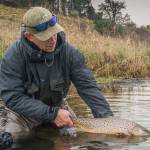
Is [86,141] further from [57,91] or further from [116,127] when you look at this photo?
[57,91]

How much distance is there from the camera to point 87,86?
6.80m

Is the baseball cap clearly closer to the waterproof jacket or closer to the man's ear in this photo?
the man's ear

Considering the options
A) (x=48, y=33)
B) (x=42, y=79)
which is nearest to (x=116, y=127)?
(x=42, y=79)

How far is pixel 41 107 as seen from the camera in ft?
20.8

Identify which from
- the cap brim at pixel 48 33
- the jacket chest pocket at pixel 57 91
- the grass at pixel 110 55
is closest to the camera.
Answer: the cap brim at pixel 48 33

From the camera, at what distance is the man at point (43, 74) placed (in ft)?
20.7

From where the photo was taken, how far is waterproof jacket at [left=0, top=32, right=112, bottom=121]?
6.40 meters

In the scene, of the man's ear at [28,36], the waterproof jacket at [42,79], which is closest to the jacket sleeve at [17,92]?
the waterproof jacket at [42,79]

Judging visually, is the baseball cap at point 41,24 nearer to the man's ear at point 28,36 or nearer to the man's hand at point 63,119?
the man's ear at point 28,36

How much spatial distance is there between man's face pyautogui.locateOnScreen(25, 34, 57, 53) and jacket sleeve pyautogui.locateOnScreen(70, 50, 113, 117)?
0.38 m

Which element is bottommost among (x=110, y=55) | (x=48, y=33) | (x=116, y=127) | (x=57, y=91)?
(x=116, y=127)

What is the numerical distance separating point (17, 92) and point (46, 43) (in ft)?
2.12

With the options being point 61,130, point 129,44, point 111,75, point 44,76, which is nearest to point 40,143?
point 61,130

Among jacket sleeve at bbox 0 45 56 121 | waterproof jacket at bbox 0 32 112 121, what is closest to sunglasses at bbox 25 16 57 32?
waterproof jacket at bbox 0 32 112 121
